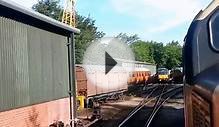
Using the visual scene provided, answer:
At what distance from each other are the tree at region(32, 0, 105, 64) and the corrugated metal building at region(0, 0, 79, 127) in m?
41.9

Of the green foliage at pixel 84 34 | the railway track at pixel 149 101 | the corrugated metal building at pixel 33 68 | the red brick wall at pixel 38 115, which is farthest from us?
the green foliage at pixel 84 34

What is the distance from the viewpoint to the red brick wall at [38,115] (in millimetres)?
12023

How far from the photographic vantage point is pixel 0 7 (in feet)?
37.3

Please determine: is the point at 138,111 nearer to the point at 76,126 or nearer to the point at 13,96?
the point at 76,126

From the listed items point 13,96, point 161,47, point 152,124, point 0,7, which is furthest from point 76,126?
point 161,47

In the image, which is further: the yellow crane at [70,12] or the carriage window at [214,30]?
the yellow crane at [70,12]

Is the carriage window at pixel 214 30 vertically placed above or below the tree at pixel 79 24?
below

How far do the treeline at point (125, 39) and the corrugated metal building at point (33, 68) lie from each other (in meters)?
41.7

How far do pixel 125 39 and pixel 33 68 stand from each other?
11868 centimetres

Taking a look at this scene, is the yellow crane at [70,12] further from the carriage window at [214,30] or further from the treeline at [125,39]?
the carriage window at [214,30]

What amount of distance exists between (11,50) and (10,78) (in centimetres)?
80
